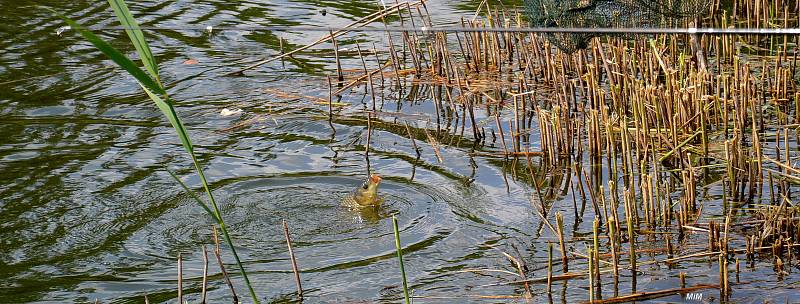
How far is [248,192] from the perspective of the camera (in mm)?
6340

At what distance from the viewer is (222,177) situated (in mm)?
6645

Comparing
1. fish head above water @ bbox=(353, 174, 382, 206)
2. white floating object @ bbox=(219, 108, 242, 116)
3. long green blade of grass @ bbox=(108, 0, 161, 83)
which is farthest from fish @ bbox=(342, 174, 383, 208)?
long green blade of grass @ bbox=(108, 0, 161, 83)

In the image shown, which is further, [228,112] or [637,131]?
[228,112]

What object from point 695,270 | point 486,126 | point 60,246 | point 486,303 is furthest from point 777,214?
point 60,246

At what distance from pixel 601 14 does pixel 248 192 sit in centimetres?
258

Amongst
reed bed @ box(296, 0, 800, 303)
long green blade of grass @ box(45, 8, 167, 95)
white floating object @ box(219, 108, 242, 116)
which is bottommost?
reed bed @ box(296, 0, 800, 303)

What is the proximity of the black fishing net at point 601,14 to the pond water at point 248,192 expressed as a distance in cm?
78

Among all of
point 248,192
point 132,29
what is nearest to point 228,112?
point 248,192

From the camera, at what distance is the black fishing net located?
23.4 ft

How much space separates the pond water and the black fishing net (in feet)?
2.56

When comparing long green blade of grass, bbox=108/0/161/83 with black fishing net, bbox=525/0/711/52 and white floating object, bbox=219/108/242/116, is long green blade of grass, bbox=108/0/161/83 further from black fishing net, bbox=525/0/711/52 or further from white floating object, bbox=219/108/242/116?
white floating object, bbox=219/108/242/116

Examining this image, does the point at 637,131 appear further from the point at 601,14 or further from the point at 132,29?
the point at 132,29

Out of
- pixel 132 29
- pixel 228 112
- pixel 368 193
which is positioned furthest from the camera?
pixel 228 112

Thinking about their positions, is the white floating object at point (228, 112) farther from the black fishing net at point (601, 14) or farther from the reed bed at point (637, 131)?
the black fishing net at point (601, 14)
